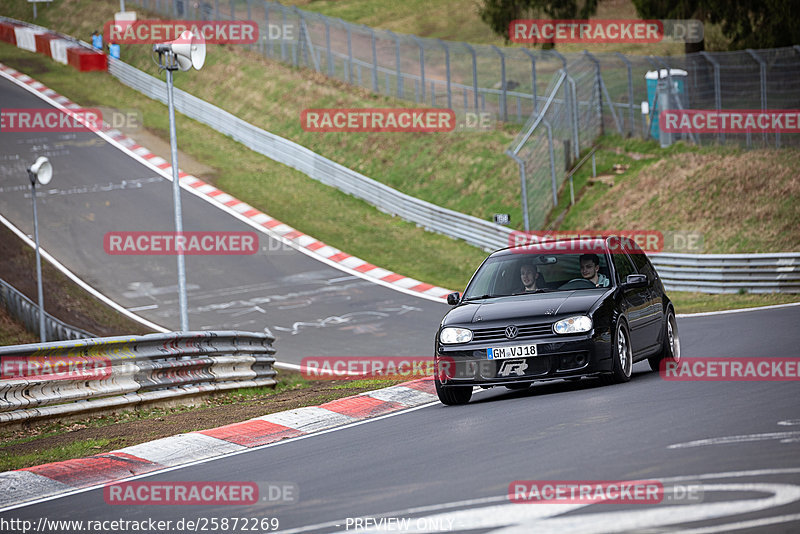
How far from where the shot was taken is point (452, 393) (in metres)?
10.9

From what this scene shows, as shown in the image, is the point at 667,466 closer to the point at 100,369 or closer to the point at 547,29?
the point at 100,369

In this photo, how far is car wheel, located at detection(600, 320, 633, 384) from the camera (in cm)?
1066

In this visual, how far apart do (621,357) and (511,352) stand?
4.17 feet

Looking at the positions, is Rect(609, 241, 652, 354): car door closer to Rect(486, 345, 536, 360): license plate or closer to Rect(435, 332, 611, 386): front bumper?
Rect(435, 332, 611, 386): front bumper

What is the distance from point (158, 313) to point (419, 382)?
13.3 meters

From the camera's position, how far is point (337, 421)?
10.6 metres

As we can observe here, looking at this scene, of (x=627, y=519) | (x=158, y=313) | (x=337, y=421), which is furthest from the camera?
(x=158, y=313)

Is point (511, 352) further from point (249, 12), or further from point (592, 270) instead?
point (249, 12)

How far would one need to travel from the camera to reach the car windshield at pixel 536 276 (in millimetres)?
11422

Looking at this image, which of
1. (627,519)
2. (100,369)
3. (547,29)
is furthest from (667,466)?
(547,29)

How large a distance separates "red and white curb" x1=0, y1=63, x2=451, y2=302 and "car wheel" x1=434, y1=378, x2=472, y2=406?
13.9m

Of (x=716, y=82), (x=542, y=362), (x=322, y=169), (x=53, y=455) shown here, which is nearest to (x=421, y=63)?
(x=322, y=169)

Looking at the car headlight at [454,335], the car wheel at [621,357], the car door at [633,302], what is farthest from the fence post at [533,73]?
the car headlight at [454,335]

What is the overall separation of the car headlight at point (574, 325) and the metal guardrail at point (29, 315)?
39.7 ft
